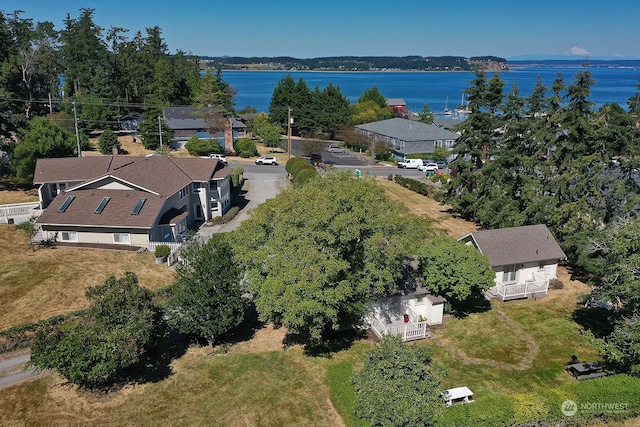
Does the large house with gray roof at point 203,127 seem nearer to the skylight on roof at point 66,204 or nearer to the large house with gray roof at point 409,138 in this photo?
the large house with gray roof at point 409,138

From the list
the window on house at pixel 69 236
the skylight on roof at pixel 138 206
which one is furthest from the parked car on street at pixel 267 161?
the window on house at pixel 69 236

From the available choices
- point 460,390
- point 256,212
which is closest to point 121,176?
point 256,212

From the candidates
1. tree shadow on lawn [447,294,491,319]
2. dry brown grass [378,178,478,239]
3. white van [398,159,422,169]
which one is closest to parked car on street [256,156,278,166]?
dry brown grass [378,178,478,239]

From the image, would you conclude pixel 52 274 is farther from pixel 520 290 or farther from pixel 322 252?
pixel 520 290

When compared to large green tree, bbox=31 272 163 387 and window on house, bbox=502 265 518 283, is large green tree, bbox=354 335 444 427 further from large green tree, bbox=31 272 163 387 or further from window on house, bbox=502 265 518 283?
window on house, bbox=502 265 518 283

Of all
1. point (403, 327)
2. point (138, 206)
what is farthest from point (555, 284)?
point (138, 206)
